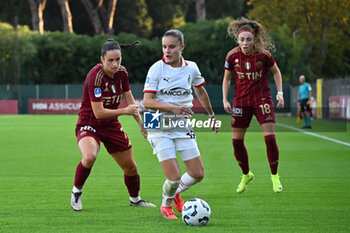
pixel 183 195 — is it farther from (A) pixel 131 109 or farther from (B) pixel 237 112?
(A) pixel 131 109

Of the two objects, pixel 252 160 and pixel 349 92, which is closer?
pixel 252 160

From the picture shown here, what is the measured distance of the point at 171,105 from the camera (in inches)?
283

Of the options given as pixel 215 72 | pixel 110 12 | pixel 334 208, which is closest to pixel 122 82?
pixel 334 208

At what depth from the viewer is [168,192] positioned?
7.30 meters

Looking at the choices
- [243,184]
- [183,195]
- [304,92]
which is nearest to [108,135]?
[183,195]

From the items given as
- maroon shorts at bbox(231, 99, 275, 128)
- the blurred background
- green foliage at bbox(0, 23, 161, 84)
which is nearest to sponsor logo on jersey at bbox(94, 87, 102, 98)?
maroon shorts at bbox(231, 99, 275, 128)

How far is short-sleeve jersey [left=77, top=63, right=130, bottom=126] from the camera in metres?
7.58

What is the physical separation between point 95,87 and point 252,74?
8.55 feet

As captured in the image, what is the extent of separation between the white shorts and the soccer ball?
560 mm

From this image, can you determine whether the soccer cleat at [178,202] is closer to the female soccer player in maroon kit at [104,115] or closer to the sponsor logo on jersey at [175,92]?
the female soccer player in maroon kit at [104,115]

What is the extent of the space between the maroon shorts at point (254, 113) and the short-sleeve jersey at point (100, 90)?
6.75 ft

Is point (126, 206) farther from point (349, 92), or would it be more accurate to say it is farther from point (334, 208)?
point (349, 92)

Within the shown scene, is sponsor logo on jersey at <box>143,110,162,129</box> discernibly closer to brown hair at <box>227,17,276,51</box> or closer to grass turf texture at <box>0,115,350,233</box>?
grass turf texture at <box>0,115,350,233</box>

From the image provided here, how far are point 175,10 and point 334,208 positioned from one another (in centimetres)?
5649
